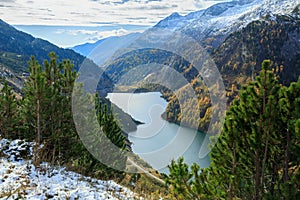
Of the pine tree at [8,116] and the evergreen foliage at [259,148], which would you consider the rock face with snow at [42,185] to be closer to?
the evergreen foliage at [259,148]

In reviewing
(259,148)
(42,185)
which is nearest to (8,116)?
(42,185)

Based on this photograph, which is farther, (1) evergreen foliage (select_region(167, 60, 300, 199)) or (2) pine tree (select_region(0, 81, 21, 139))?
(2) pine tree (select_region(0, 81, 21, 139))

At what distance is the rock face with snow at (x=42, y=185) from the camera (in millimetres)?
7475

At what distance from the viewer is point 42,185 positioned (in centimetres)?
816

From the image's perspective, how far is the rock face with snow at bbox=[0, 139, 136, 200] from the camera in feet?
Result: 24.5

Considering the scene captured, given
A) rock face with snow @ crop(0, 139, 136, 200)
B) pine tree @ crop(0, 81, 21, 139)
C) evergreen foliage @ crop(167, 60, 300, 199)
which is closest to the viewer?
evergreen foliage @ crop(167, 60, 300, 199)

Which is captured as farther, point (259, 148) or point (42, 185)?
point (42, 185)

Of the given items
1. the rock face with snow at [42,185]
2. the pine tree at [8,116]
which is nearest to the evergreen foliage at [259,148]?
the rock face with snow at [42,185]

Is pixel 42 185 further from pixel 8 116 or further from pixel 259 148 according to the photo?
pixel 8 116

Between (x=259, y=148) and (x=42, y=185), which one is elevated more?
(x=259, y=148)

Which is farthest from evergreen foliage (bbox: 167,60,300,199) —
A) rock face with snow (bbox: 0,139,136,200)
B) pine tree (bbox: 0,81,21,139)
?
pine tree (bbox: 0,81,21,139)

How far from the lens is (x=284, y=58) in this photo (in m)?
147

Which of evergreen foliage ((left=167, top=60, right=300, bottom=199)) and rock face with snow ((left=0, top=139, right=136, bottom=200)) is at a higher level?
evergreen foliage ((left=167, top=60, right=300, bottom=199))

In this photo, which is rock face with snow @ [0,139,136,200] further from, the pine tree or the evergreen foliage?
the pine tree
